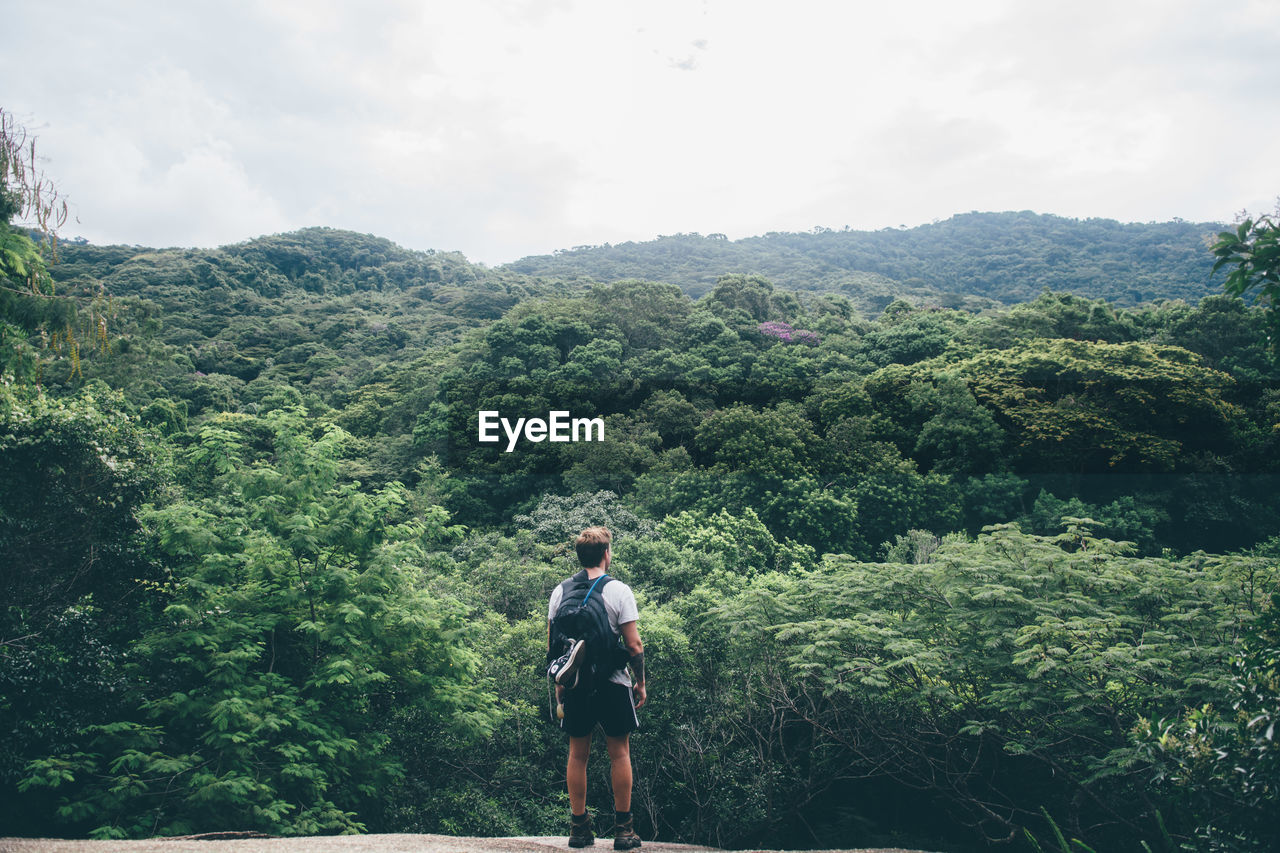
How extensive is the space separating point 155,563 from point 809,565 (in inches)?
499

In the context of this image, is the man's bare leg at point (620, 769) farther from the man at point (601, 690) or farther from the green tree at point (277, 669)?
the green tree at point (277, 669)

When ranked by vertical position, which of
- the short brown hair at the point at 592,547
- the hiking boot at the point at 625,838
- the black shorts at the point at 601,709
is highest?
the short brown hair at the point at 592,547

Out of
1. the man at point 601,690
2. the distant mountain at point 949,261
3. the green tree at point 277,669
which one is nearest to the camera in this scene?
the man at point 601,690

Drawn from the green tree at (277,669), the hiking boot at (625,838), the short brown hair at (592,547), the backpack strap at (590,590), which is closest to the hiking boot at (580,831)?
the hiking boot at (625,838)

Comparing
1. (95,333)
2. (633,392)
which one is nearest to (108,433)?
(95,333)

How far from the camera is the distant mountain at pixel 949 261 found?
63781 millimetres

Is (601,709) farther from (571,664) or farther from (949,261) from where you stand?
(949,261)

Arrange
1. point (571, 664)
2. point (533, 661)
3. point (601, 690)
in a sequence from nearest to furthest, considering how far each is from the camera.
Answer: point (571, 664)
point (601, 690)
point (533, 661)

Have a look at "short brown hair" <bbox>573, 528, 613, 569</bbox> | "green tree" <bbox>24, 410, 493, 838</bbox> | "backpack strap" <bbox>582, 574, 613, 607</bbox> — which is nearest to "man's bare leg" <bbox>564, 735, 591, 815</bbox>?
"backpack strap" <bbox>582, 574, 613, 607</bbox>

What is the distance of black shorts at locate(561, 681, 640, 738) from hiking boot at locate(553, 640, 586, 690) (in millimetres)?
136

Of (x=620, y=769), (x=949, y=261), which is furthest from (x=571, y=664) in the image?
(x=949, y=261)

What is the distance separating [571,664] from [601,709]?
1.22ft

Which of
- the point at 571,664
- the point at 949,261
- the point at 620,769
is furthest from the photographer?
the point at 949,261

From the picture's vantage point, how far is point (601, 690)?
3852 mm
